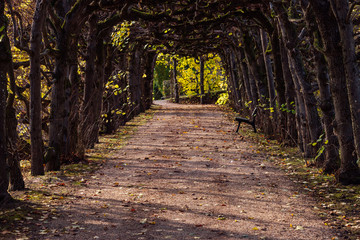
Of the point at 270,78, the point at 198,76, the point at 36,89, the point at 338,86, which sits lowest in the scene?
the point at 338,86

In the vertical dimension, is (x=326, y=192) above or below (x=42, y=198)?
below

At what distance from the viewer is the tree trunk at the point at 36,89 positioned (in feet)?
32.9

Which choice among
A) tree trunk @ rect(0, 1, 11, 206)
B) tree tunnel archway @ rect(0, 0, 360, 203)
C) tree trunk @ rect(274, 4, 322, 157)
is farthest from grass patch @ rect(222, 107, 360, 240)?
tree trunk @ rect(0, 1, 11, 206)

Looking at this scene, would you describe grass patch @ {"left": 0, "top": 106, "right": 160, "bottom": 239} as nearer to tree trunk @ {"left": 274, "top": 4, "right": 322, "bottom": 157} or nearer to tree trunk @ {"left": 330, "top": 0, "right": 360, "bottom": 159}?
tree trunk @ {"left": 330, "top": 0, "right": 360, "bottom": 159}

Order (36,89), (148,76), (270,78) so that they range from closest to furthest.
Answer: (36,89) → (270,78) → (148,76)

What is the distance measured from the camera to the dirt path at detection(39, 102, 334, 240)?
6.40 meters

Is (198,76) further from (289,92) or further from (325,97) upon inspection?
(325,97)

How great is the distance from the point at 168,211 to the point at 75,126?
661cm

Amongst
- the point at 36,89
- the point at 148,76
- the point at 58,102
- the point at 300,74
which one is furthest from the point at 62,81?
the point at 148,76

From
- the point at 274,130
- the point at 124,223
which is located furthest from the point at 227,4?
the point at 124,223

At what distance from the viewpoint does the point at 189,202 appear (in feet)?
26.6

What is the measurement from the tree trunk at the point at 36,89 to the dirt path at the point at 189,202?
1491mm

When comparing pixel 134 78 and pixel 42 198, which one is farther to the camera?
pixel 134 78

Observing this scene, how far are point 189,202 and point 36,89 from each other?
15.4 ft
